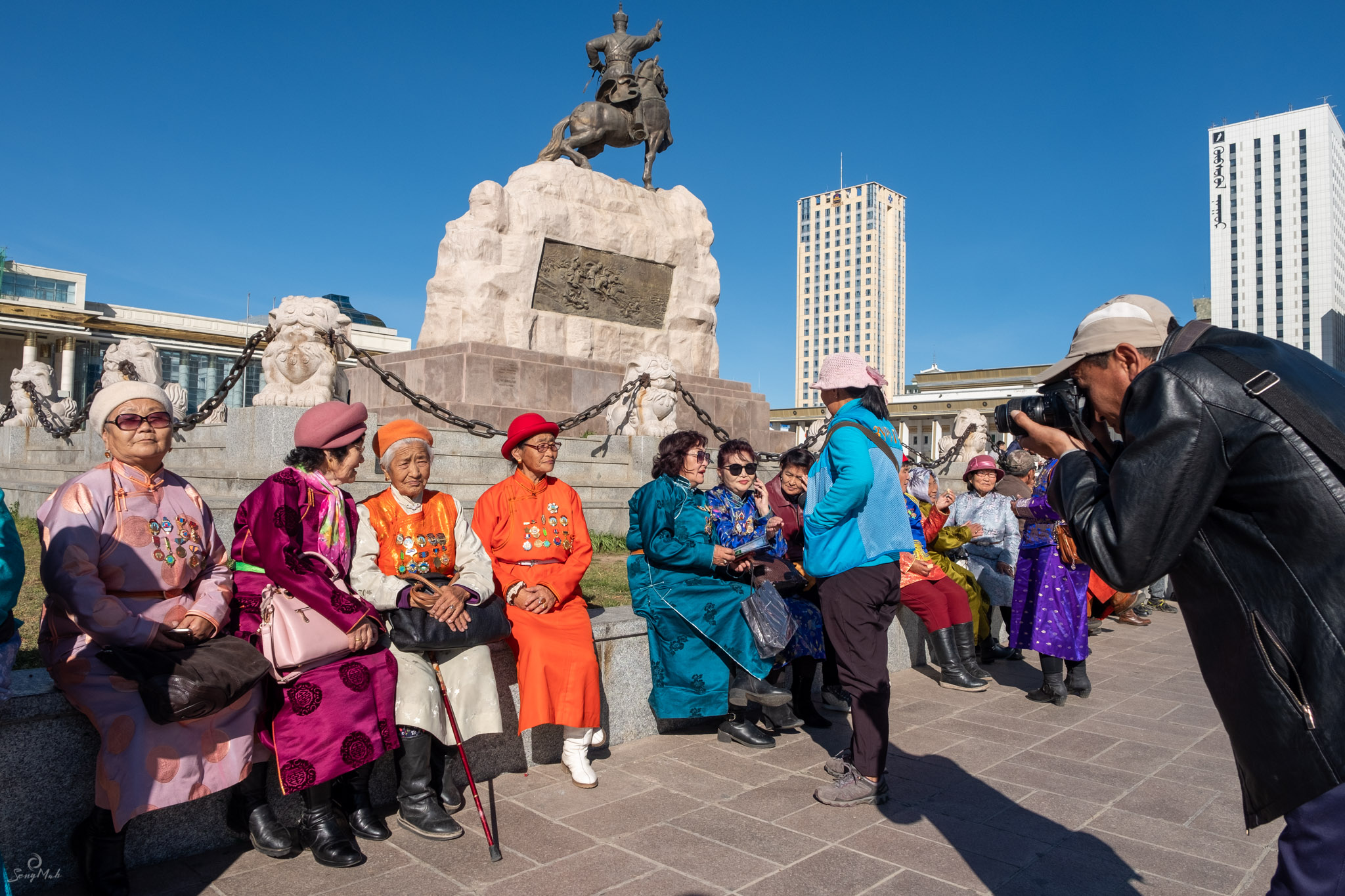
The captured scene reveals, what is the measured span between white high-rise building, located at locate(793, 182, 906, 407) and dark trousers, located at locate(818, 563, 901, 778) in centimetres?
10175

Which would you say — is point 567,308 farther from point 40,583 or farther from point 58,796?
point 58,796

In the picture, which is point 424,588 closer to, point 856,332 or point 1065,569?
point 1065,569

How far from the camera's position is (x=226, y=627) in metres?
3.07

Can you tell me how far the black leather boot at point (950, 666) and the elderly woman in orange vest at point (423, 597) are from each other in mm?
3050

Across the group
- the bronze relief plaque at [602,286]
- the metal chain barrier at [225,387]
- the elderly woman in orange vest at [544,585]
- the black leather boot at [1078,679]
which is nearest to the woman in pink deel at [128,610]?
the elderly woman in orange vest at [544,585]

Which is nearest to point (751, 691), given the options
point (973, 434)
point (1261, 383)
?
→ point (1261, 383)

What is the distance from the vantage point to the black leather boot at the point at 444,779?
3.41 metres

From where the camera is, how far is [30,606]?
4676mm

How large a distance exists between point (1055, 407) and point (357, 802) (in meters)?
2.72

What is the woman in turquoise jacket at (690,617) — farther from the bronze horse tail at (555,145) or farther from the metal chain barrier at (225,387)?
the bronze horse tail at (555,145)

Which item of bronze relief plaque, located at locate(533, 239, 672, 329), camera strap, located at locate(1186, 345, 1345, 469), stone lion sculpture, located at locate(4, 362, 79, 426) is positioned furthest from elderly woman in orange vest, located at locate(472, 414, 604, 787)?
stone lion sculpture, located at locate(4, 362, 79, 426)

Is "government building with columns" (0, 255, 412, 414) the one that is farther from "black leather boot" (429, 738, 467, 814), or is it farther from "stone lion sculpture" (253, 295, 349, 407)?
"black leather boot" (429, 738, 467, 814)

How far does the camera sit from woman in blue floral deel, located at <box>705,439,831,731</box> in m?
4.56

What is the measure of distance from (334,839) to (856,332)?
355ft
